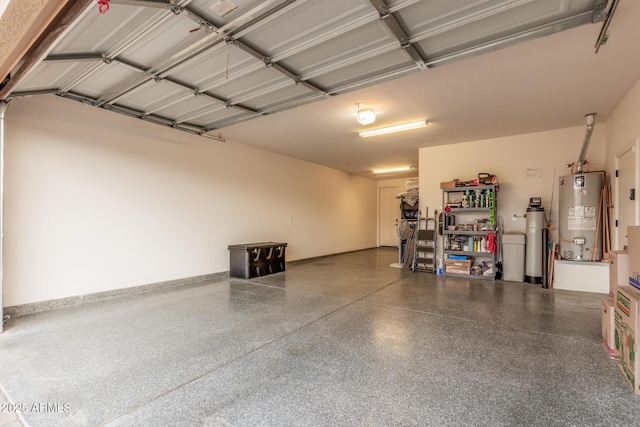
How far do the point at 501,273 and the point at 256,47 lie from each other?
599cm

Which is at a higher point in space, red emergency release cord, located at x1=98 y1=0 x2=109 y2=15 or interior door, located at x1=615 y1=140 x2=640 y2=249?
red emergency release cord, located at x1=98 y1=0 x2=109 y2=15

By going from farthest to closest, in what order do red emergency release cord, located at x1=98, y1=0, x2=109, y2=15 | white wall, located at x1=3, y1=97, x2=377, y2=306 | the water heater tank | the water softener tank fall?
the water softener tank, the water heater tank, white wall, located at x1=3, y1=97, x2=377, y2=306, red emergency release cord, located at x1=98, y1=0, x2=109, y2=15

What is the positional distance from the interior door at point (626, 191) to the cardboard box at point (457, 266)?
2.28 metres

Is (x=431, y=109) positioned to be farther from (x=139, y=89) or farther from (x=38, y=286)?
(x=38, y=286)

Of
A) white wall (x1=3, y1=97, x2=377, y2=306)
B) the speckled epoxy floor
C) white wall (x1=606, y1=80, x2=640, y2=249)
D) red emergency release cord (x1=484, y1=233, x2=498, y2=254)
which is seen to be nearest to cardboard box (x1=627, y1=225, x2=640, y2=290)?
the speckled epoxy floor

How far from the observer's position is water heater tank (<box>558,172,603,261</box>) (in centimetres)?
484

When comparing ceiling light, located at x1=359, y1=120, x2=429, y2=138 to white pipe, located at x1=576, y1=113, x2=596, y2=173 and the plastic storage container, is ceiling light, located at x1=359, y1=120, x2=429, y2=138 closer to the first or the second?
white pipe, located at x1=576, y1=113, x2=596, y2=173

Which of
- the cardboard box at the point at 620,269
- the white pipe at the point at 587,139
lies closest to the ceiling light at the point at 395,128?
the white pipe at the point at 587,139

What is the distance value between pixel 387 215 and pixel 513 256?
6572 mm

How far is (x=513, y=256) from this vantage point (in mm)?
5699

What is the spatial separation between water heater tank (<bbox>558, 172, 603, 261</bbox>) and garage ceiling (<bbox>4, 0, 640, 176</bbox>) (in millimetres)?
1188

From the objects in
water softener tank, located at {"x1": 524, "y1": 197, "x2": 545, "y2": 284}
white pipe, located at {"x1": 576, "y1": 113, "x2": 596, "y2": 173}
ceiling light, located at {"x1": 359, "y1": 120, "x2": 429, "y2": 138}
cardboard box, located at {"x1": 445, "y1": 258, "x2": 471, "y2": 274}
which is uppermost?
ceiling light, located at {"x1": 359, "y1": 120, "x2": 429, "y2": 138}

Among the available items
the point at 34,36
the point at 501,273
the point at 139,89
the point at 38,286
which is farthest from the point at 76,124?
the point at 501,273

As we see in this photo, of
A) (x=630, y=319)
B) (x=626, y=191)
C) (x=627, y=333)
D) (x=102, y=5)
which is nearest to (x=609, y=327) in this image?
(x=627, y=333)
